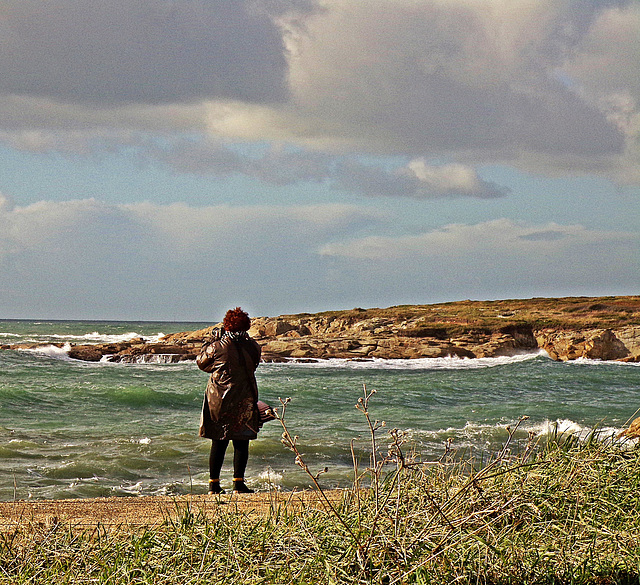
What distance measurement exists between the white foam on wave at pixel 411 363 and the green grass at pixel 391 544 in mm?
25390

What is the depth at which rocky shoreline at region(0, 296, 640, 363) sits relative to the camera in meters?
34.3

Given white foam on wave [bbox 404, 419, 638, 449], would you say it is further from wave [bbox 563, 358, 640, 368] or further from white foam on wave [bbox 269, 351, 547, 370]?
wave [bbox 563, 358, 640, 368]

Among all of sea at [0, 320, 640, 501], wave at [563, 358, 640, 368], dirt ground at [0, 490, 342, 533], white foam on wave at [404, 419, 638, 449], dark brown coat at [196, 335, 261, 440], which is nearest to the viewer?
dirt ground at [0, 490, 342, 533]

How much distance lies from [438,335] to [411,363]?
534 cm

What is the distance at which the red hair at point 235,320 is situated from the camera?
7457mm

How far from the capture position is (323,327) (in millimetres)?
42500

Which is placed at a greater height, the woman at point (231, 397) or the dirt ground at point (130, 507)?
the woman at point (231, 397)

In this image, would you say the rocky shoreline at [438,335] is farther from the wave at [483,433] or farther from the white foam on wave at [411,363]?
the wave at [483,433]

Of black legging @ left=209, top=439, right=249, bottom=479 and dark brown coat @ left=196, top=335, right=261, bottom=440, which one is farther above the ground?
dark brown coat @ left=196, top=335, right=261, bottom=440

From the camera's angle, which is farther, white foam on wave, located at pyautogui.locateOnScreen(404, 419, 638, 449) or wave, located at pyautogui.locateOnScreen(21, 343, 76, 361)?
wave, located at pyautogui.locateOnScreen(21, 343, 76, 361)

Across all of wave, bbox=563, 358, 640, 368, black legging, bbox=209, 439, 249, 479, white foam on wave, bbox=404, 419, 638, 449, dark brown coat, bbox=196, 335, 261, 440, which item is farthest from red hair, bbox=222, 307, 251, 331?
wave, bbox=563, 358, 640, 368

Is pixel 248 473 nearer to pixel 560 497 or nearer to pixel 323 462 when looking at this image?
pixel 323 462

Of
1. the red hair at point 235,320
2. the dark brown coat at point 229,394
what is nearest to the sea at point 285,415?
the dark brown coat at point 229,394

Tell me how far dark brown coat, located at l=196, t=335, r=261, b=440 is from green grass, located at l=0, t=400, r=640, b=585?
2494 mm
